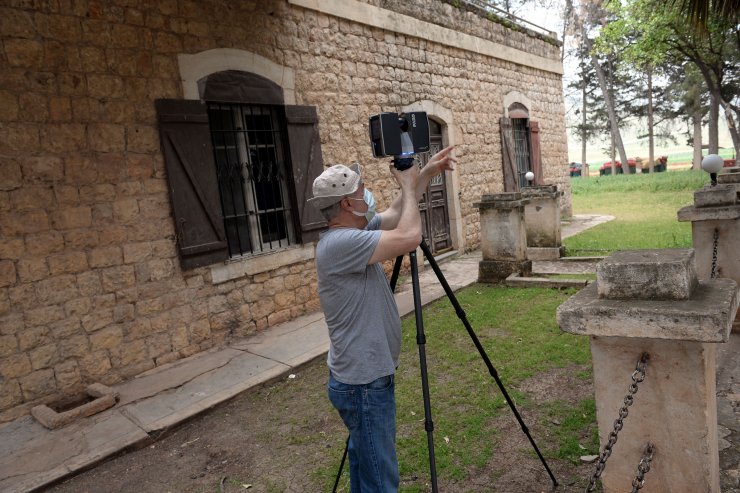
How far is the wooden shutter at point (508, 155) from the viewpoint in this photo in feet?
33.5

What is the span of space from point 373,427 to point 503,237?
5.06 m

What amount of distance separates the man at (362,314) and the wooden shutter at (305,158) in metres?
3.88

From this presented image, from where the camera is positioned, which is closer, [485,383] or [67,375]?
[485,383]

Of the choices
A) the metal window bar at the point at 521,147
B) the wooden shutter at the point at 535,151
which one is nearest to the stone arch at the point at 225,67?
the metal window bar at the point at 521,147

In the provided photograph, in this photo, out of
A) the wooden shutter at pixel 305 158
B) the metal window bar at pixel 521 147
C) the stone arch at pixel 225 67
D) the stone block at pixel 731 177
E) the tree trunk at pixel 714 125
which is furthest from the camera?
the tree trunk at pixel 714 125

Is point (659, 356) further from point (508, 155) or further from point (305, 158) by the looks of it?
point (508, 155)

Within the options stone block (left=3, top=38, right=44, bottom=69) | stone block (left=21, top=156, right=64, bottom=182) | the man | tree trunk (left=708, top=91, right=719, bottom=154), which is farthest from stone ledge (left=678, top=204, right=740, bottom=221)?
tree trunk (left=708, top=91, right=719, bottom=154)

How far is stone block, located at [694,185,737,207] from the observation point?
365cm

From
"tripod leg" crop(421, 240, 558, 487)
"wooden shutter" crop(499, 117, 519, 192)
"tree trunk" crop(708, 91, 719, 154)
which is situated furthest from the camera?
"tree trunk" crop(708, 91, 719, 154)

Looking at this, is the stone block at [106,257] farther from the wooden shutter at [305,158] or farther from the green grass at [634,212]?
the green grass at [634,212]

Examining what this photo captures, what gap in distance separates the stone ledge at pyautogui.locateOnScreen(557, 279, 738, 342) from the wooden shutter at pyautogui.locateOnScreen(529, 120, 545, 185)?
1009cm

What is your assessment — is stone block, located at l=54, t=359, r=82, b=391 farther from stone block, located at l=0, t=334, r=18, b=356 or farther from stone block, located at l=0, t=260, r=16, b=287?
stone block, located at l=0, t=260, r=16, b=287

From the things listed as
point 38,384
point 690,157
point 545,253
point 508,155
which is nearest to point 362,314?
point 38,384

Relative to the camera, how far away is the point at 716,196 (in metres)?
3.71
